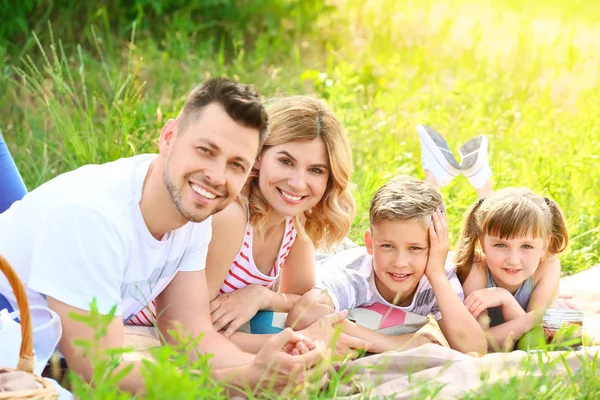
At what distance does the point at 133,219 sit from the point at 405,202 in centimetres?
123

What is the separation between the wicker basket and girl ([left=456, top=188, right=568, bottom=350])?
1910 mm

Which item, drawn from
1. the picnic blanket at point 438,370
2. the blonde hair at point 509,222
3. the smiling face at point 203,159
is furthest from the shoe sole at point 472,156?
the smiling face at point 203,159

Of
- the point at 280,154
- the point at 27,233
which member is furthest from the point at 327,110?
the point at 27,233

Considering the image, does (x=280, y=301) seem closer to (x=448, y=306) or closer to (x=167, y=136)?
(x=448, y=306)

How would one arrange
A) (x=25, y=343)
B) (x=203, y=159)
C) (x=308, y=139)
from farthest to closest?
(x=308, y=139) → (x=203, y=159) → (x=25, y=343)

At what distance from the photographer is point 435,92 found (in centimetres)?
650

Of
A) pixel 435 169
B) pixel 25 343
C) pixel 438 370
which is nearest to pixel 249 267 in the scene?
pixel 438 370

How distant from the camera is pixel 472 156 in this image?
462 cm

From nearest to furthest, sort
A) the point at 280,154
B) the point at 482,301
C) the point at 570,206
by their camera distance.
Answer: the point at 280,154 < the point at 482,301 < the point at 570,206

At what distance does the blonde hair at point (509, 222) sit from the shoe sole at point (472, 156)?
0.67 meters

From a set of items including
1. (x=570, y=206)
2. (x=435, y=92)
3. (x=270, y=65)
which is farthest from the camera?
(x=270, y=65)

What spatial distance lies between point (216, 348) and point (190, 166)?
72cm

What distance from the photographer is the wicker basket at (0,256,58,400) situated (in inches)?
89.7

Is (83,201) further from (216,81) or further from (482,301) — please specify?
(482,301)
